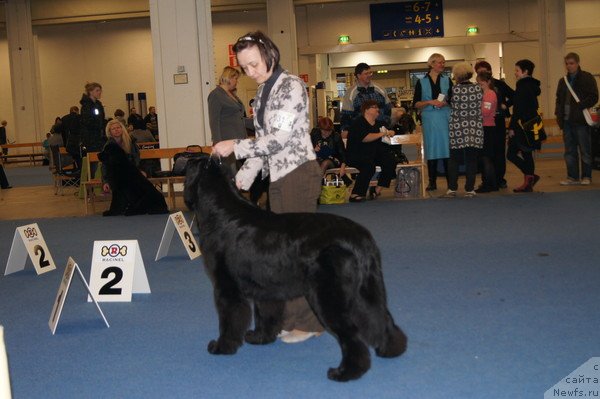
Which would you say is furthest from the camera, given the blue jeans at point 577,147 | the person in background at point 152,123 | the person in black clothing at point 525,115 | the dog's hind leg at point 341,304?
the person in background at point 152,123

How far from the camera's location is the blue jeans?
32.0ft

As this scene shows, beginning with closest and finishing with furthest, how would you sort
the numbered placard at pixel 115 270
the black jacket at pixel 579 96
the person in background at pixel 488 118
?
the numbered placard at pixel 115 270, the person in background at pixel 488 118, the black jacket at pixel 579 96

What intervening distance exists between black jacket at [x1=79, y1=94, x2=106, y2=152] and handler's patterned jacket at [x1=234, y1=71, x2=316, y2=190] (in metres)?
7.09

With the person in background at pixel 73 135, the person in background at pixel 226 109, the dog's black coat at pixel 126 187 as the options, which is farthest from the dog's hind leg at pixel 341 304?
the person in background at pixel 73 135

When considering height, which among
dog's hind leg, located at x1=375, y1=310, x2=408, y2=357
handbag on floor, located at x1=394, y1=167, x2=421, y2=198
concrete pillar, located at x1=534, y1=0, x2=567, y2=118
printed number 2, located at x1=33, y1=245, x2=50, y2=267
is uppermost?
concrete pillar, located at x1=534, y1=0, x2=567, y2=118

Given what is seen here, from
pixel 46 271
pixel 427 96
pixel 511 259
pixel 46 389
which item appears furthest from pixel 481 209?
pixel 46 389

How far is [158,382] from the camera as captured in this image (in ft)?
10.8

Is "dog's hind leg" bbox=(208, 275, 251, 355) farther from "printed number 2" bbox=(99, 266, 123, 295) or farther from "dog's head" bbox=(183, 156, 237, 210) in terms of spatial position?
"printed number 2" bbox=(99, 266, 123, 295)

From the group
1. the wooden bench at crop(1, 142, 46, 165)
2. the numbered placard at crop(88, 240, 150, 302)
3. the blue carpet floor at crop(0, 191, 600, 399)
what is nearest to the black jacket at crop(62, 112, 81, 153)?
the blue carpet floor at crop(0, 191, 600, 399)

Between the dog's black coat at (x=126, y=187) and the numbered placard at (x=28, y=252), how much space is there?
3.29 metres

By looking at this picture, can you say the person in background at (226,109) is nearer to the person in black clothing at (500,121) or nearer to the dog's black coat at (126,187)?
the dog's black coat at (126,187)

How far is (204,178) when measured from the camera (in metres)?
3.57

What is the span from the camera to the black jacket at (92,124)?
10.3m

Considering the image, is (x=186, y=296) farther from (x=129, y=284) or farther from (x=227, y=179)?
(x=227, y=179)
